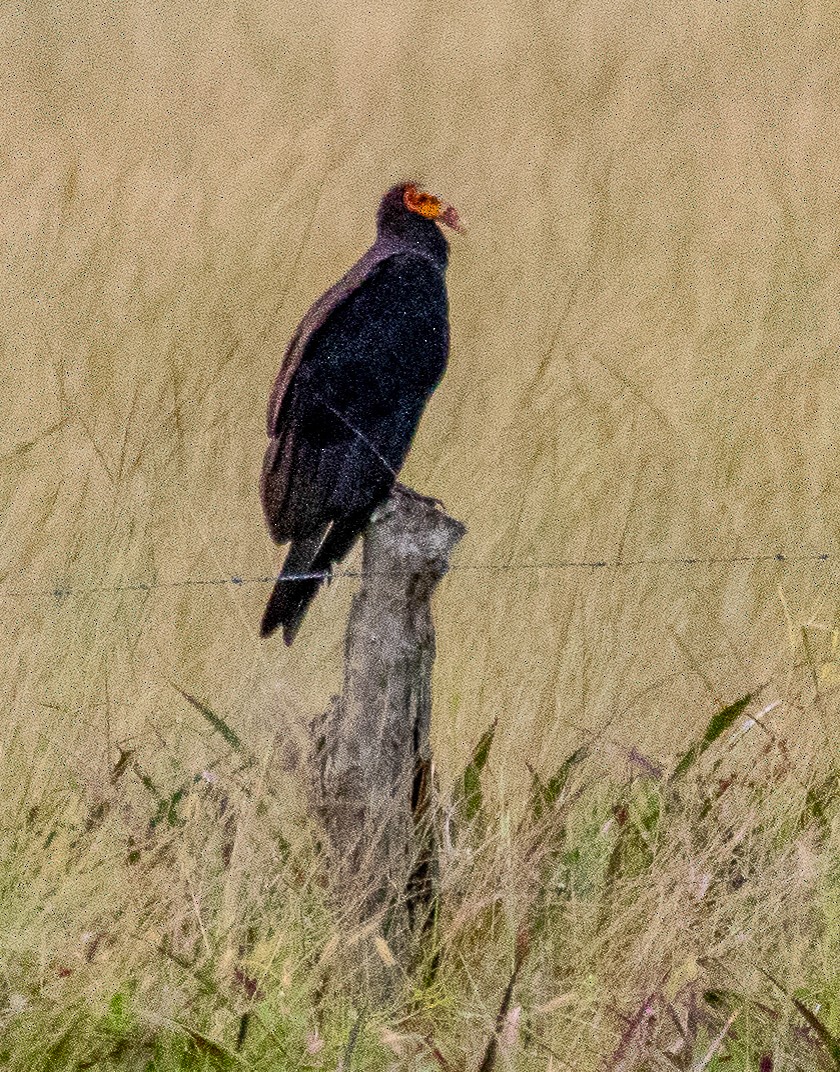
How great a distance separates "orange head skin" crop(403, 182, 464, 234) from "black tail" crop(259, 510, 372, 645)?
0.80 metres

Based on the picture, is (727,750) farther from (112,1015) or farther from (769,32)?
(769,32)

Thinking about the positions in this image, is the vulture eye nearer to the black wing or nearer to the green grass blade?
the black wing

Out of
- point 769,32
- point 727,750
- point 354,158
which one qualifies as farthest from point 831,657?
point 769,32

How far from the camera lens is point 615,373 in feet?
11.9

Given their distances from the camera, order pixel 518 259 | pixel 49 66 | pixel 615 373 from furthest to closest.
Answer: pixel 49 66
pixel 518 259
pixel 615 373

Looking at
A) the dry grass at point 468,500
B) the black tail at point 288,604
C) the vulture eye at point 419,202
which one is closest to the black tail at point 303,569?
the black tail at point 288,604

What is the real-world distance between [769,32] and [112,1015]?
3793mm

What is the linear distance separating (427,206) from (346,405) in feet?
1.88

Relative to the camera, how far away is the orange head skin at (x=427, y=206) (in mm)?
3494

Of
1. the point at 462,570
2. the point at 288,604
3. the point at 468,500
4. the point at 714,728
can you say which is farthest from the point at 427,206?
the point at 714,728

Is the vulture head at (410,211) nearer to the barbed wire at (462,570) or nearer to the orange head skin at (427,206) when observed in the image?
the orange head skin at (427,206)

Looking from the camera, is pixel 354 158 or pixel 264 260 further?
pixel 354 158

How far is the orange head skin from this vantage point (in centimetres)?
349

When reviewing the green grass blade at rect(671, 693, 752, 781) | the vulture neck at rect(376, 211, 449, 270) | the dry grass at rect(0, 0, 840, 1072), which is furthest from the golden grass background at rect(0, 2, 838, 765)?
the green grass blade at rect(671, 693, 752, 781)
